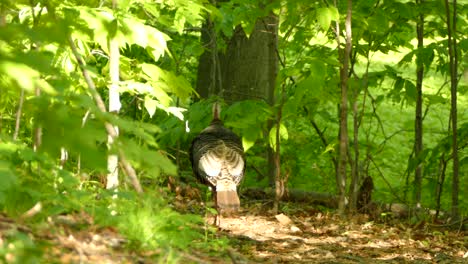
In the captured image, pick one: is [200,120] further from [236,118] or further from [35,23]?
[35,23]

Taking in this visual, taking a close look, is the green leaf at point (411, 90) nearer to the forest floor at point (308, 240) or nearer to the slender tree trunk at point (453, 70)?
the slender tree trunk at point (453, 70)

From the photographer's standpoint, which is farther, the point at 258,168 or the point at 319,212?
the point at 258,168

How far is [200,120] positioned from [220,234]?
2.48 meters

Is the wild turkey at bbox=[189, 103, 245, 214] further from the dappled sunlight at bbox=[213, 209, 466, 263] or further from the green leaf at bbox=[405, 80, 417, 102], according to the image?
the green leaf at bbox=[405, 80, 417, 102]

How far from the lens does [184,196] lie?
31.0 feet

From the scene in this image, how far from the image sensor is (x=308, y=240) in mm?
7320

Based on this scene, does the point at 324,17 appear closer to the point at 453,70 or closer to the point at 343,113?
the point at 343,113

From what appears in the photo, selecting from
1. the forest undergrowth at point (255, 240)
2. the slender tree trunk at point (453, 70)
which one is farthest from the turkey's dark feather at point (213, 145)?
the slender tree trunk at point (453, 70)

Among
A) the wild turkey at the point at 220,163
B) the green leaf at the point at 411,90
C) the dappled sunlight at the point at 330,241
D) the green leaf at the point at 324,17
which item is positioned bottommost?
the dappled sunlight at the point at 330,241

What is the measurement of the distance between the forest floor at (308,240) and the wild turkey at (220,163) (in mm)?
304

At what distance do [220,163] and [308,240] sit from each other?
1348 millimetres

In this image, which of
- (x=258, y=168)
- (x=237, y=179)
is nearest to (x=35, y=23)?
(x=237, y=179)

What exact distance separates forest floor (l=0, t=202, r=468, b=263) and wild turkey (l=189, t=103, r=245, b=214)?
1.00 ft

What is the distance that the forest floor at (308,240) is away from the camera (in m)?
4.05
